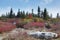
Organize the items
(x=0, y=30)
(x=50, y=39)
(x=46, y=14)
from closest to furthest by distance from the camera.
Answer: (x=50, y=39), (x=0, y=30), (x=46, y=14)

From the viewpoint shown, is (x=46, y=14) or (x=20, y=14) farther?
(x=20, y=14)

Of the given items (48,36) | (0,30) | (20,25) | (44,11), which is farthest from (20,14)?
(48,36)

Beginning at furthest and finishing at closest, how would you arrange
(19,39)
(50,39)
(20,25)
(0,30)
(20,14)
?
(20,14), (20,25), (0,30), (50,39), (19,39)

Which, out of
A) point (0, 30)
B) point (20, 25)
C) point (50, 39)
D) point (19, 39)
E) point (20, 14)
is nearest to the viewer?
point (19, 39)

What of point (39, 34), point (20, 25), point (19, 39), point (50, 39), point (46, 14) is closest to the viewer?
point (19, 39)

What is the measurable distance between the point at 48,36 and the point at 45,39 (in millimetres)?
758

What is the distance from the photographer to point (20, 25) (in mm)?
31312

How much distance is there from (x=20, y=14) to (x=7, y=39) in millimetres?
59023

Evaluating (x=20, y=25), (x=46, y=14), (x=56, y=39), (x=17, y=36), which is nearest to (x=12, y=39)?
(x=17, y=36)

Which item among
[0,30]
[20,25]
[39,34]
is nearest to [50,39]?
[39,34]

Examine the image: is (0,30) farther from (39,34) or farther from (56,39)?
(56,39)

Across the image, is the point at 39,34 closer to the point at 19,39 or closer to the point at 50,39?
the point at 50,39

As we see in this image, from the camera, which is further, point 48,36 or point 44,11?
point 44,11

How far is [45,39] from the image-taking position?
14.4 metres
